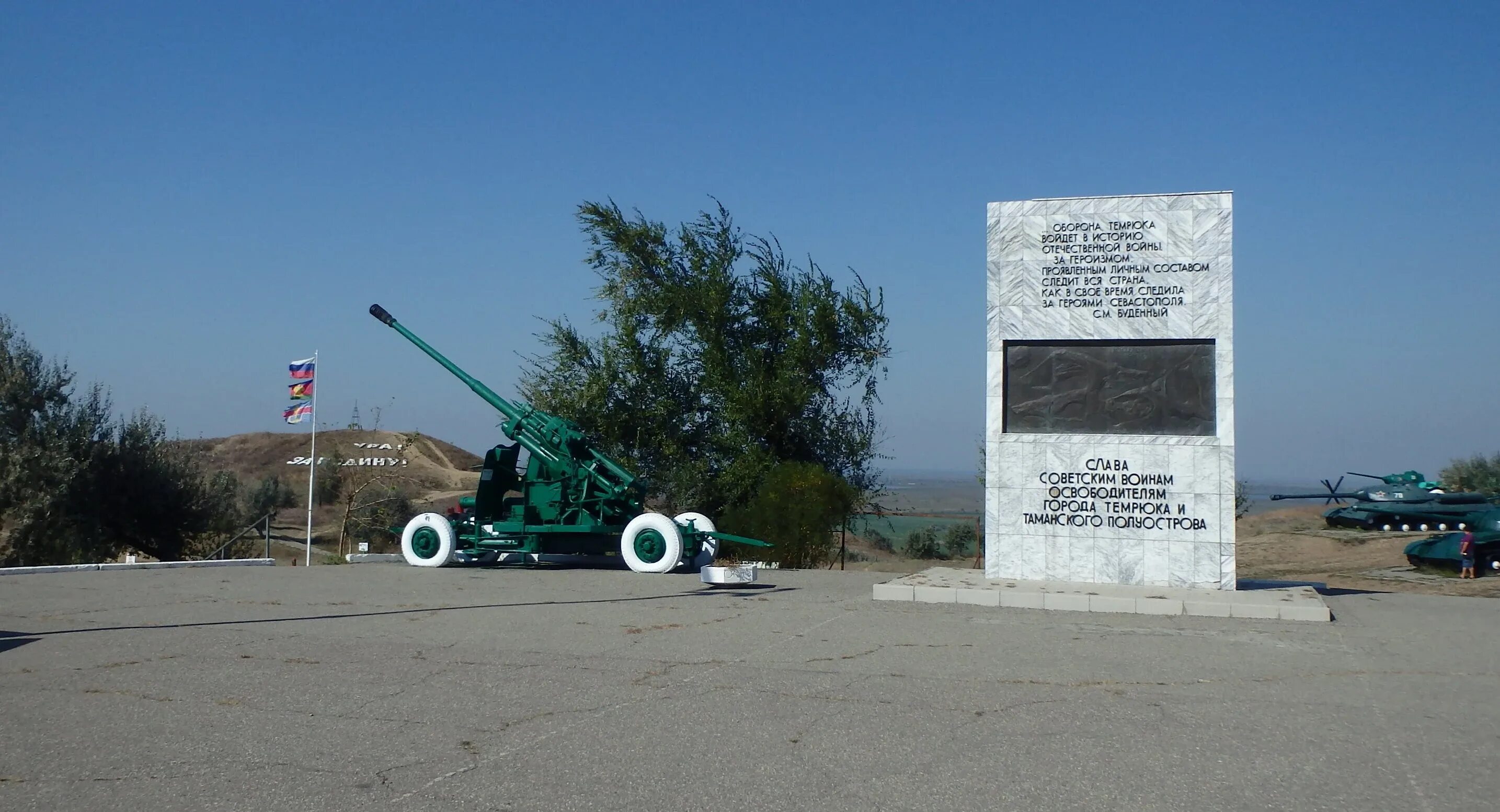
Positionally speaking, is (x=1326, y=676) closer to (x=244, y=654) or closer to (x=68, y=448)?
(x=244, y=654)

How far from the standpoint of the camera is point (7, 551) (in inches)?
951

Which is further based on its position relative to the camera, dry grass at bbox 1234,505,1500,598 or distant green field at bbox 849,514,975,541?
distant green field at bbox 849,514,975,541

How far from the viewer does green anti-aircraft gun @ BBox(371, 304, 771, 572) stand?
18906 mm

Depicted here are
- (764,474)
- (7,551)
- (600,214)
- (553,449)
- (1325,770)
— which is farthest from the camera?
(600,214)

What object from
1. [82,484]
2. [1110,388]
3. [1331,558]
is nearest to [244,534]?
[82,484]

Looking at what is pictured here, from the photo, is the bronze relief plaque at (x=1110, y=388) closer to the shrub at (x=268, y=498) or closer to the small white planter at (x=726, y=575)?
the small white planter at (x=726, y=575)

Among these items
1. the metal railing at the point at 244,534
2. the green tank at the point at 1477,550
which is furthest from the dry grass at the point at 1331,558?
the metal railing at the point at 244,534

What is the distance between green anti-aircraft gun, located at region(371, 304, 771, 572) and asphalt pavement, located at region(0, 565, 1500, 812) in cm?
585

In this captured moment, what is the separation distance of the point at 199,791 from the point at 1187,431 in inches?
492

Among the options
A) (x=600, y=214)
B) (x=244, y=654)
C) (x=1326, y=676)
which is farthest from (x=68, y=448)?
(x=1326, y=676)

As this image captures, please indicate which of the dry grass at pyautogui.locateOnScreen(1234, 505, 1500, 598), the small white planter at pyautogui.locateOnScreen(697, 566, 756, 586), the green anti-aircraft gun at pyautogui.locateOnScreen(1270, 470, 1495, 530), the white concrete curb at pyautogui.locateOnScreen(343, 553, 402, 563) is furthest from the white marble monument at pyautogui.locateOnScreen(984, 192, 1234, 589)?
the green anti-aircraft gun at pyautogui.locateOnScreen(1270, 470, 1495, 530)

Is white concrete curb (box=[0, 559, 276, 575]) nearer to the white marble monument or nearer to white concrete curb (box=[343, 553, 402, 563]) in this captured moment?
white concrete curb (box=[343, 553, 402, 563])

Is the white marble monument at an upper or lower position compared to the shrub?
upper

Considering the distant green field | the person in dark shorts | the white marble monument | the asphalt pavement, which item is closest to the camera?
the asphalt pavement
